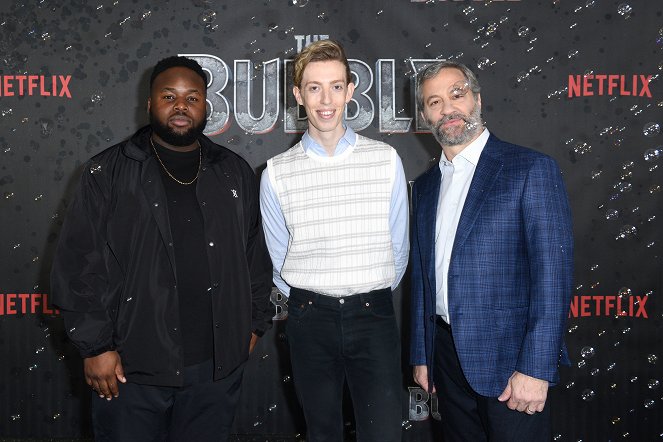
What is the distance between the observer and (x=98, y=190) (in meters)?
2.31

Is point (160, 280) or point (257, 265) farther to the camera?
point (257, 265)

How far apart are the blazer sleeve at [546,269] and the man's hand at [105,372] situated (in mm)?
1544

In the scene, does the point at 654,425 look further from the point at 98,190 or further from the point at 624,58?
the point at 98,190

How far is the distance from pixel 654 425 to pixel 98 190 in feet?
12.8

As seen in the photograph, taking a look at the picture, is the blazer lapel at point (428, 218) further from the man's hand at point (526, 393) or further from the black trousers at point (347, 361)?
the man's hand at point (526, 393)

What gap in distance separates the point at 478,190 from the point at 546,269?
0.37m

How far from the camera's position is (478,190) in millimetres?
2125

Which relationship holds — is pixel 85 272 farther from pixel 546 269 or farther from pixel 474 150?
pixel 546 269

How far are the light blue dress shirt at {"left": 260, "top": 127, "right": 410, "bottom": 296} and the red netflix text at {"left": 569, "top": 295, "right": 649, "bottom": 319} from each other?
6.03 ft

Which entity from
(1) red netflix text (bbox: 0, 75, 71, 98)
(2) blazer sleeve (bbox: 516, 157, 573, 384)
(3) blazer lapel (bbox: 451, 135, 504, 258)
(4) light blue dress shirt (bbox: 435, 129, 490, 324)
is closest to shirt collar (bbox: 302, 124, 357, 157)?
(4) light blue dress shirt (bbox: 435, 129, 490, 324)

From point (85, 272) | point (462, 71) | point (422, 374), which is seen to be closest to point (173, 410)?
point (85, 272)

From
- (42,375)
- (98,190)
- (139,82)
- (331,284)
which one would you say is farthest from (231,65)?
(42,375)

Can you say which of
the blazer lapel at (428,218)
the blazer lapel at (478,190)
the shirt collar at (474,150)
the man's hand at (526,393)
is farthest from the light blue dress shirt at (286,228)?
the man's hand at (526,393)

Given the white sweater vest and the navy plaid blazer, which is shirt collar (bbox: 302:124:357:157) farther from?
the navy plaid blazer
